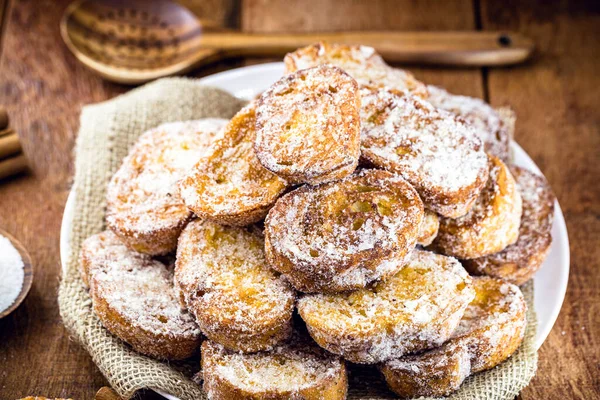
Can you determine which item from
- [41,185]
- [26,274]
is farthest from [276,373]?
[41,185]

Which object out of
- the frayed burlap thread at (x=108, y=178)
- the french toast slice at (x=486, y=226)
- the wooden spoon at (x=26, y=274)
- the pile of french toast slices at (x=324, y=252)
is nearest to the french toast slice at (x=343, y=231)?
the pile of french toast slices at (x=324, y=252)

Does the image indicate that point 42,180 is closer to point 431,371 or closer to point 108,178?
point 108,178

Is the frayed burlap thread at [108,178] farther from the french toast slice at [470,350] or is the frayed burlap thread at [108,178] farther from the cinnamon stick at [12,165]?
the french toast slice at [470,350]

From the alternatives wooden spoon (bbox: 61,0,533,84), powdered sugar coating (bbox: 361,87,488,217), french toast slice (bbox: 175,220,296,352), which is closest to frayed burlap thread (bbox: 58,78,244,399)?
french toast slice (bbox: 175,220,296,352)

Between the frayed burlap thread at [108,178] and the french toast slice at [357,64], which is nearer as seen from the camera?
the frayed burlap thread at [108,178]

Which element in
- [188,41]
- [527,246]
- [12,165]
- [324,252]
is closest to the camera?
[324,252]

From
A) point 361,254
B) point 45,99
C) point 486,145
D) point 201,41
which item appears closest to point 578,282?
point 486,145

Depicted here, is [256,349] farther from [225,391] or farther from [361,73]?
[361,73]

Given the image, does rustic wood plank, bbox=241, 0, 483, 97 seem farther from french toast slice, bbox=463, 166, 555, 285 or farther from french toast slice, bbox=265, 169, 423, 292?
french toast slice, bbox=265, 169, 423, 292
